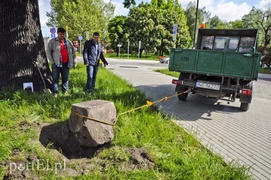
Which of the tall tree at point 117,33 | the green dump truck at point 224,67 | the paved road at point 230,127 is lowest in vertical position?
the paved road at point 230,127

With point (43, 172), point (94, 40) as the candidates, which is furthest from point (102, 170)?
point (94, 40)

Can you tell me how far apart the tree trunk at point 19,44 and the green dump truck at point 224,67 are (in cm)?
396

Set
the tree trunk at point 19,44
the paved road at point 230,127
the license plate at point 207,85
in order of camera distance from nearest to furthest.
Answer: the paved road at point 230,127, the tree trunk at point 19,44, the license plate at point 207,85

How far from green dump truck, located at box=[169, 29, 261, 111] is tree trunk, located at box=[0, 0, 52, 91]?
3961mm

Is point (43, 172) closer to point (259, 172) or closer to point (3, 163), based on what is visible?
point (3, 163)

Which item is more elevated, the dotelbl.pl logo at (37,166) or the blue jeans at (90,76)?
the blue jeans at (90,76)

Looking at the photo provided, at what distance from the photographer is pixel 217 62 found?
6.02m

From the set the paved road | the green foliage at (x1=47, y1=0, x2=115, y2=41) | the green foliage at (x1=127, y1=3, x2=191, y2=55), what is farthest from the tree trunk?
the green foliage at (x1=127, y1=3, x2=191, y2=55)

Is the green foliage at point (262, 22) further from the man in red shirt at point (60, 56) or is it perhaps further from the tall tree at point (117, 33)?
the man in red shirt at point (60, 56)

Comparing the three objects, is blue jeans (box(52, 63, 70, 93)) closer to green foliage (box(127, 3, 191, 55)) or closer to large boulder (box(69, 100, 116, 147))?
large boulder (box(69, 100, 116, 147))

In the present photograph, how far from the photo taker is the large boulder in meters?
3.20

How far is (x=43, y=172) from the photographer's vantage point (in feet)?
9.09

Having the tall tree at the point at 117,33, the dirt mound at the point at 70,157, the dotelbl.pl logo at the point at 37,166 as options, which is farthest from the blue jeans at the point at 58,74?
the tall tree at the point at 117,33

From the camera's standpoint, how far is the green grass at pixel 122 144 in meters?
2.87
